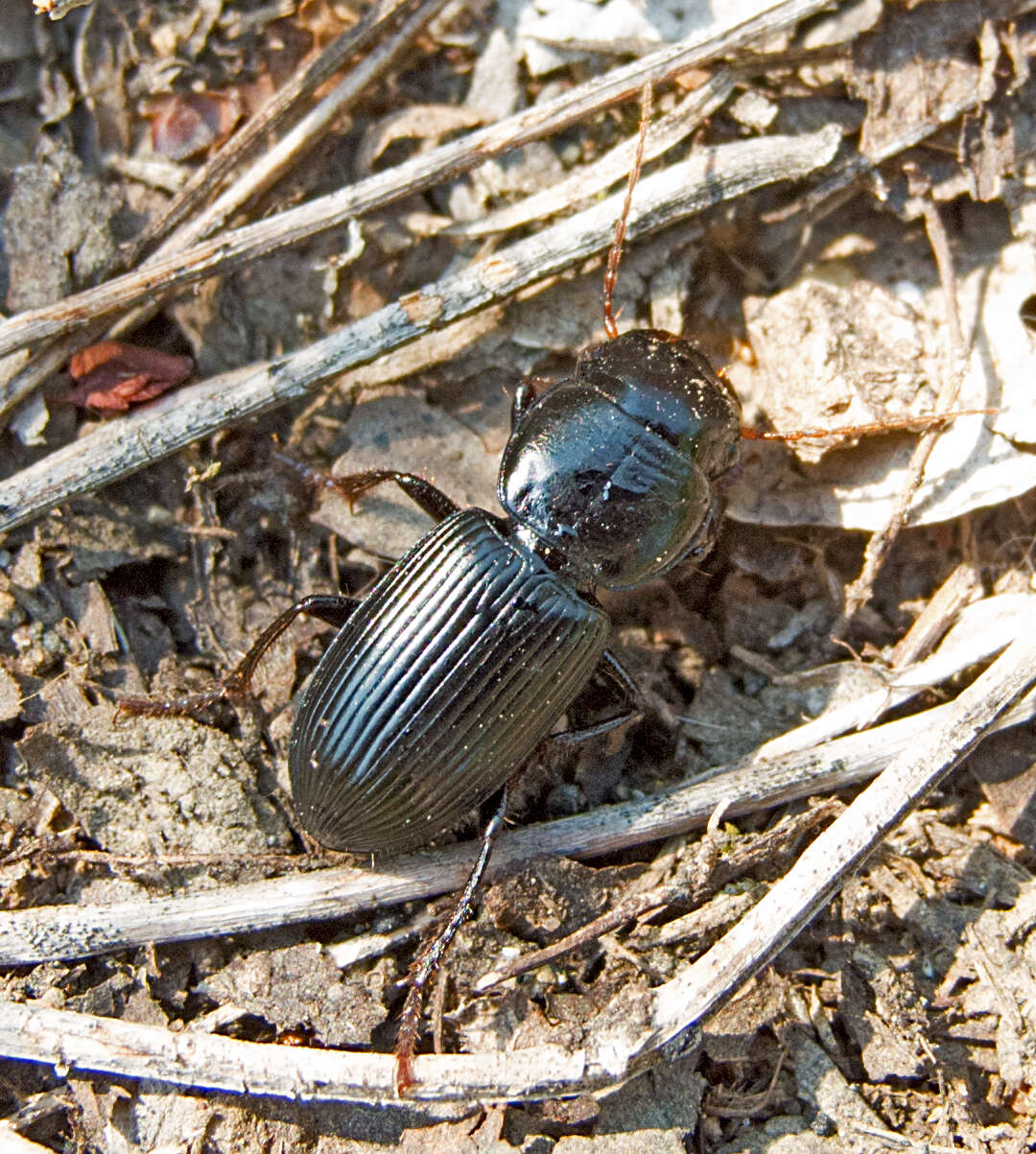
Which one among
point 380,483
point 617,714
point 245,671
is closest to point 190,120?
point 380,483

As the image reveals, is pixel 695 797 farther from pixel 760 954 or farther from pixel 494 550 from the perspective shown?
pixel 494 550

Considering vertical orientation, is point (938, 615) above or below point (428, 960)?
above

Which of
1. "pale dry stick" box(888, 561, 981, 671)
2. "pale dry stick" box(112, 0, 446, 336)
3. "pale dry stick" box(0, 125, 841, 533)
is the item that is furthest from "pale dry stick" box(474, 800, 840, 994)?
"pale dry stick" box(112, 0, 446, 336)

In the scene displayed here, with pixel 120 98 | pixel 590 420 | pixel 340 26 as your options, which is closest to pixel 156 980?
pixel 590 420

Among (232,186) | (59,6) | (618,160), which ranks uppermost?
(59,6)

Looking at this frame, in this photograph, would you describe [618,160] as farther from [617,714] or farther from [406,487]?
[617,714]

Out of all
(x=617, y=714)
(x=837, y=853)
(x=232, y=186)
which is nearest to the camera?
(x=837, y=853)

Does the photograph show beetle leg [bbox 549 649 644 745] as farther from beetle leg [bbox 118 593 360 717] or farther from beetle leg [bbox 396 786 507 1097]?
beetle leg [bbox 118 593 360 717]

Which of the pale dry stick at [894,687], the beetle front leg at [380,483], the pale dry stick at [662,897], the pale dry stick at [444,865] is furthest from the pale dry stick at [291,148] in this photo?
the pale dry stick at [894,687]

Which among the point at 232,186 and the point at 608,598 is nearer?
the point at 232,186
